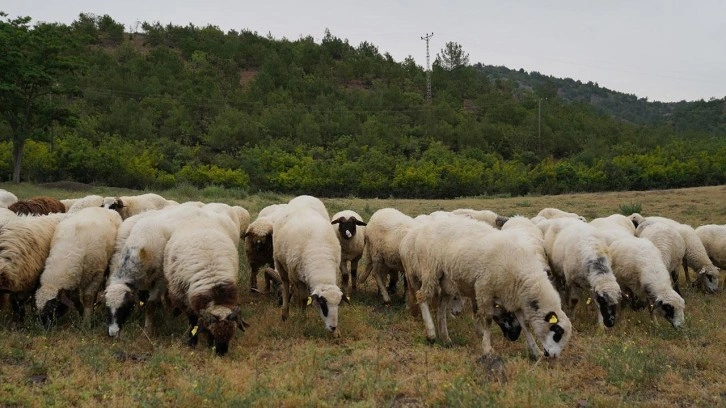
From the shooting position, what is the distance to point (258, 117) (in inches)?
2288

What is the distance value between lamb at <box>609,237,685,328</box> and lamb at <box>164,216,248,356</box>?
6.71 metres

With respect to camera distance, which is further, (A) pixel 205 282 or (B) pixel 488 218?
(B) pixel 488 218

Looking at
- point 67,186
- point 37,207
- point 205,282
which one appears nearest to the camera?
point 205,282

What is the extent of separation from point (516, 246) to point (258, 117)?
53392mm

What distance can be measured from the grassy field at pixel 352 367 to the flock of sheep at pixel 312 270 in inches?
13.1

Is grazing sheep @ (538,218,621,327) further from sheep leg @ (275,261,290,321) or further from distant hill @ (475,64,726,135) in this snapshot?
distant hill @ (475,64,726,135)

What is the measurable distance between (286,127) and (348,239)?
4654 centimetres

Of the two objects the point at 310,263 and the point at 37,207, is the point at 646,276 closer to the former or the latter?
the point at 310,263

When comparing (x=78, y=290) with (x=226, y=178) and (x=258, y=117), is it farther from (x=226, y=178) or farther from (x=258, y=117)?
(x=258, y=117)

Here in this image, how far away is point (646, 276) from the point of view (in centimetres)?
916

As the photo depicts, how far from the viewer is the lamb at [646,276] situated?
8688 millimetres

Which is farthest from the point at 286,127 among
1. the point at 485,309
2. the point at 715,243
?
the point at 485,309

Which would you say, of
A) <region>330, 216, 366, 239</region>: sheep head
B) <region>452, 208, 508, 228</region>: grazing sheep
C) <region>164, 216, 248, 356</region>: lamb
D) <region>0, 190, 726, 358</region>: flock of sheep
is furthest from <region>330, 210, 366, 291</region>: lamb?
<region>164, 216, 248, 356</region>: lamb

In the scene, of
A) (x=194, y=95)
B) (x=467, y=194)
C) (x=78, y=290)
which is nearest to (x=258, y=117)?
(x=194, y=95)
